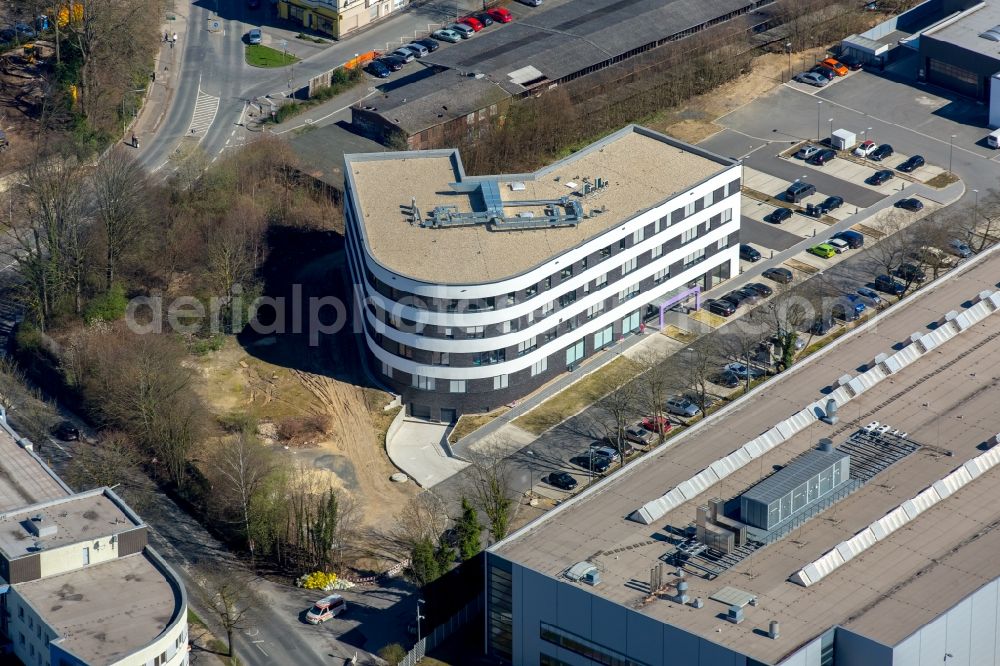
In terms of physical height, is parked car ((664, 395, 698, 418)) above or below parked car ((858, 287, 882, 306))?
below

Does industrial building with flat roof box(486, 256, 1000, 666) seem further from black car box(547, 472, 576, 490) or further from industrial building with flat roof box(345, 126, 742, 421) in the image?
industrial building with flat roof box(345, 126, 742, 421)

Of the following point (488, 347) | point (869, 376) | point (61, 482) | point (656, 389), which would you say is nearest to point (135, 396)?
point (61, 482)

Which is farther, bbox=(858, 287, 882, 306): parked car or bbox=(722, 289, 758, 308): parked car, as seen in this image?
bbox=(858, 287, 882, 306): parked car

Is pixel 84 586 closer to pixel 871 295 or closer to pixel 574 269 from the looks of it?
pixel 574 269

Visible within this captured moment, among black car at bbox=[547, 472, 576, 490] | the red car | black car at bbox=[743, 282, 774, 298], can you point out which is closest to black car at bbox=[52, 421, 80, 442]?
black car at bbox=[547, 472, 576, 490]

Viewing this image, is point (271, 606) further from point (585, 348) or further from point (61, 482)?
point (585, 348)

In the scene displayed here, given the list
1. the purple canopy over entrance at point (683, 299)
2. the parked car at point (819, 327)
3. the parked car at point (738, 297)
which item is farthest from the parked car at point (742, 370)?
the parked car at point (738, 297)

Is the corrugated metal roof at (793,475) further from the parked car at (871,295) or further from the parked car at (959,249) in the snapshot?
the parked car at (959,249)
